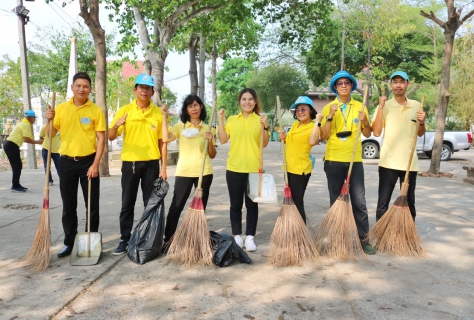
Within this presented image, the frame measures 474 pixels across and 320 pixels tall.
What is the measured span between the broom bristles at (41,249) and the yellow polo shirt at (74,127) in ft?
2.00

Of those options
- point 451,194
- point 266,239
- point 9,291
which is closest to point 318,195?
point 451,194

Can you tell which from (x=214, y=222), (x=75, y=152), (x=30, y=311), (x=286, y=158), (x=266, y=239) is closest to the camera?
(x=30, y=311)

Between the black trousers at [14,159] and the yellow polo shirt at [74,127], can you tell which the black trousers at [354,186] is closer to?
the yellow polo shirt at [74,127]

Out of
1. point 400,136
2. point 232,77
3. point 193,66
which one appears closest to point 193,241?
point 400,136

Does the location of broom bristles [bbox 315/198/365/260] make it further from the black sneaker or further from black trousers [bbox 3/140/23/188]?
black trousers [bbox 3/140/23/188]

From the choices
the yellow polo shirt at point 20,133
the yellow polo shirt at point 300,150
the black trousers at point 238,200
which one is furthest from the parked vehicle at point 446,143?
the black trousers at point 238,200

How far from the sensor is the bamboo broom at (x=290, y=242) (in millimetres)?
3762

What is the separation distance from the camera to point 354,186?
163 inches

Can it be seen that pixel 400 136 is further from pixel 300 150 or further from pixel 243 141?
pixel 243 141

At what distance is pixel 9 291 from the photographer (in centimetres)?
316

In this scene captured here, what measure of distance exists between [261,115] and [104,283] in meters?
2.05

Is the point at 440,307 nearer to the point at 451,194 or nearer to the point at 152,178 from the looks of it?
the point at 152,178

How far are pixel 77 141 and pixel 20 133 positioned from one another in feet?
16.4

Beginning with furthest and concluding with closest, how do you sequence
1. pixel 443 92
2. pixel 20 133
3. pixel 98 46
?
pixel 443 92
pixel 98 46
pixel 20 133
